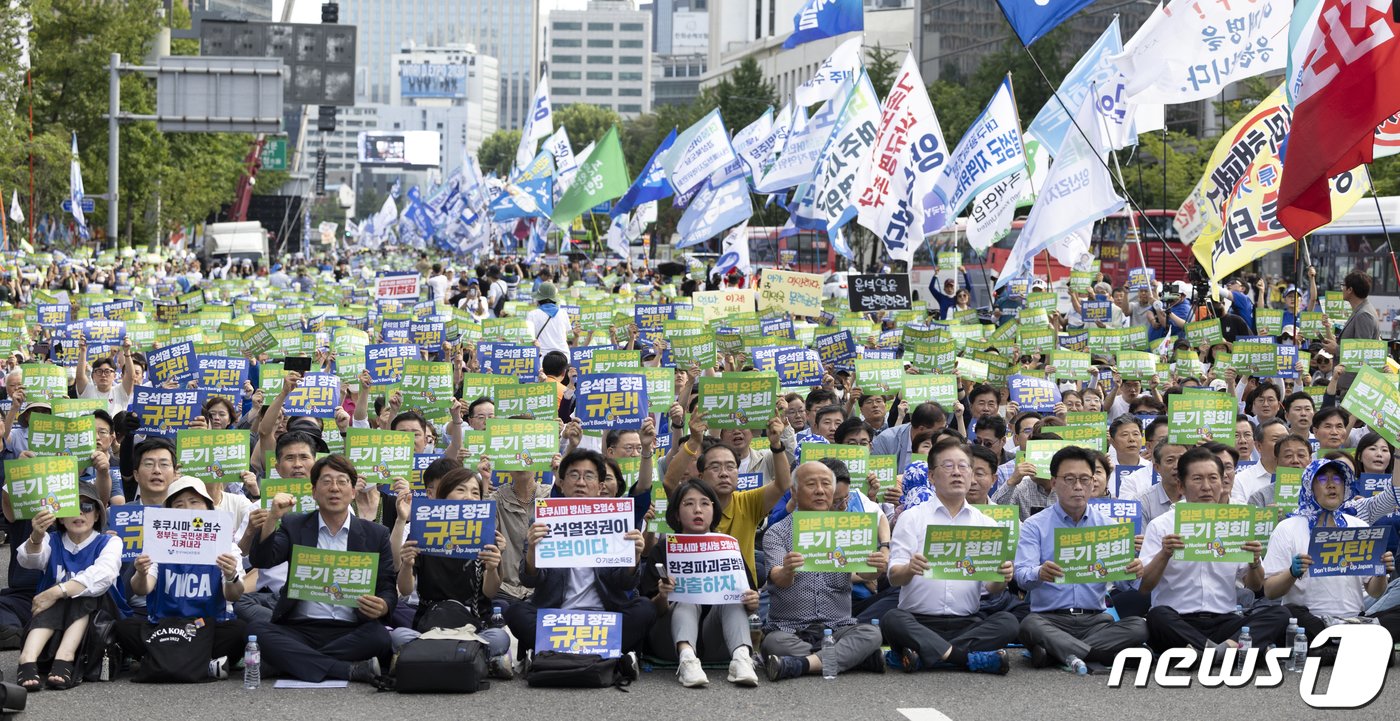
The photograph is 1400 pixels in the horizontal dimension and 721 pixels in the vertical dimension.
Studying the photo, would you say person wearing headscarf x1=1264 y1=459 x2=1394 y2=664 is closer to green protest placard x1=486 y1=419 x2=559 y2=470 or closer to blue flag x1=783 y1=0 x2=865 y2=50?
green protest placard x1=486 y1=419 x2=559 y2=470

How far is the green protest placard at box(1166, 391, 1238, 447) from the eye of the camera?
1233 cm

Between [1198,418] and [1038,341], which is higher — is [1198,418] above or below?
below

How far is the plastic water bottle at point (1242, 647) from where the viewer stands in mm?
9812

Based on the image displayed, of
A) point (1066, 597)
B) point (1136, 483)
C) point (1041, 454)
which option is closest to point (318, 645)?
point (1066, 597)

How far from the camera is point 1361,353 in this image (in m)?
16.0

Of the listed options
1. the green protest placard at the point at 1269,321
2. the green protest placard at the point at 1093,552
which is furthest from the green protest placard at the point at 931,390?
the green protest placard at the point at 1269,321

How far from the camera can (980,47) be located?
7562 centimetres

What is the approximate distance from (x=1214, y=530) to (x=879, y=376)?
5.64m

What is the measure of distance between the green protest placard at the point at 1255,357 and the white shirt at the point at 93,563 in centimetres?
1054

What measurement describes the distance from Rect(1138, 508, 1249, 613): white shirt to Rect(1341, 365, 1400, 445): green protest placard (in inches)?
70.0

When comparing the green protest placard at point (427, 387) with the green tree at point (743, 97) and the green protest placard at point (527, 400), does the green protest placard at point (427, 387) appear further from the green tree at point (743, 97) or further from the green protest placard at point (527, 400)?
the green tree at point (743, 97)

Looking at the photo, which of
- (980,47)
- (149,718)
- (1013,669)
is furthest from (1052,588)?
(980,47)

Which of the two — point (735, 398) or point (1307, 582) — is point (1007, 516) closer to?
point (1307, 582)

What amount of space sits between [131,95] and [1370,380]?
4406cm
